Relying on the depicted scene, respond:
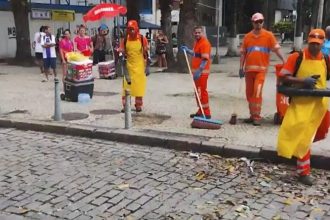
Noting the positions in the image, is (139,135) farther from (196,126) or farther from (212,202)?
(212,202)

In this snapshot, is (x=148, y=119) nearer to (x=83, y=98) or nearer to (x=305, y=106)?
(x=83, y=98)

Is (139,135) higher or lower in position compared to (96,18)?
lower

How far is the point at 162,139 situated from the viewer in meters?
7.71

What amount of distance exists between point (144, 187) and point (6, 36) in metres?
22.4

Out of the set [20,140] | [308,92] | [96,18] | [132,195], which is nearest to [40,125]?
[20,140]

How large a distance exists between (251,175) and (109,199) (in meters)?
1.89

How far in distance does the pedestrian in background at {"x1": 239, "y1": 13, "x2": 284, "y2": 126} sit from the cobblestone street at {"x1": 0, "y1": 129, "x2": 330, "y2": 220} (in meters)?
1.85

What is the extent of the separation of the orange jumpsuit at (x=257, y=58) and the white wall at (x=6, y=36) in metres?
19.9

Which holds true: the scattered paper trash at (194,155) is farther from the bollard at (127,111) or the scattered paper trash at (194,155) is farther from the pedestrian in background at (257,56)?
the pedestrian in background at (257,56)

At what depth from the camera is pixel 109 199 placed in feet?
17.9

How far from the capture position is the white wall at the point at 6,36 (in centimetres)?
2592

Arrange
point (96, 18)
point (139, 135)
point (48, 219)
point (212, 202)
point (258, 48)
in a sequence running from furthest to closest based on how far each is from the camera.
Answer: point (96, 18), point (258, 48), point (139, 135), point (212, 202), point (48, 219)

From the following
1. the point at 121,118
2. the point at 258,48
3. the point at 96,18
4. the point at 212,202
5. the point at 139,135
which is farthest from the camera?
the point at 96,18

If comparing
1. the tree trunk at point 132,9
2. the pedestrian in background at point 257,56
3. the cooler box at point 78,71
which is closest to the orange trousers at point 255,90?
the pedestrian in background at point 257,56
